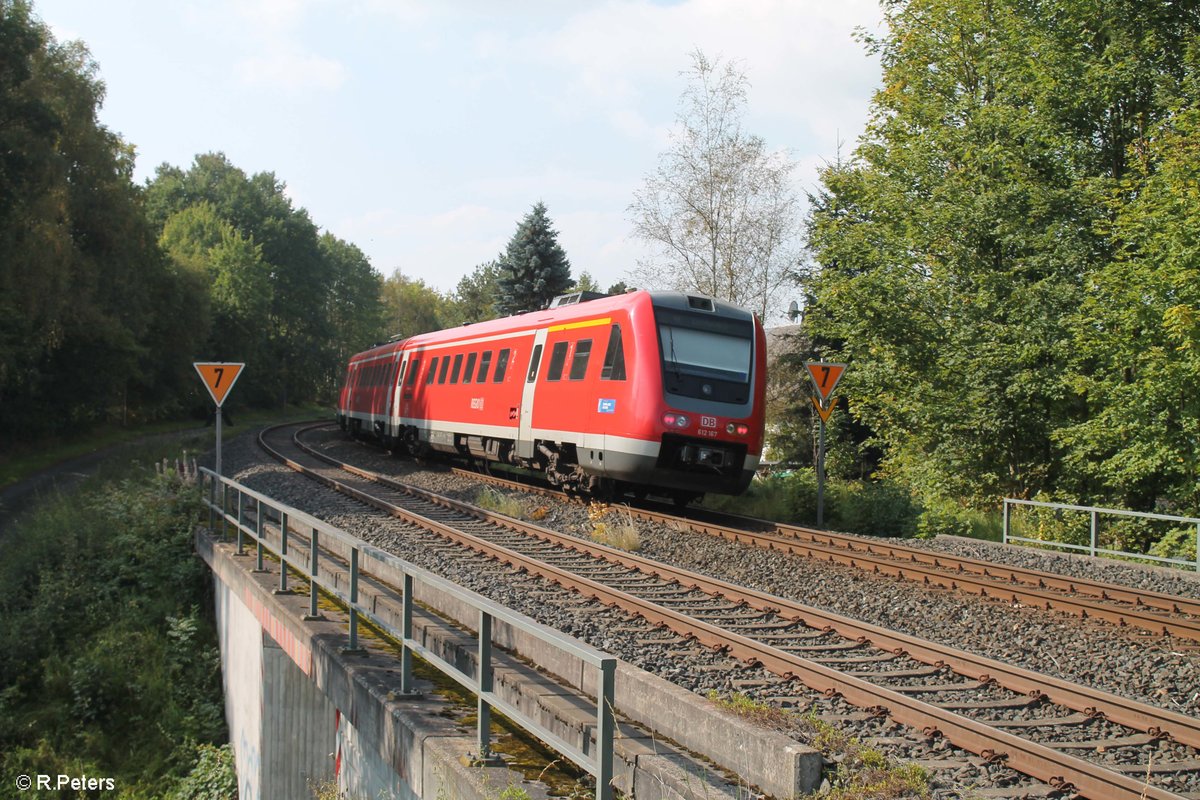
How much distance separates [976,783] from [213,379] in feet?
41.7

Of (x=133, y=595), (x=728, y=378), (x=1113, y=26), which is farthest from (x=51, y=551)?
(x=1113, y=26)

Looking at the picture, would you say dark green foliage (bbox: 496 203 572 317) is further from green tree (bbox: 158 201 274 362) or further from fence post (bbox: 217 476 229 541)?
fence post (bbox: 217 476 229 541)

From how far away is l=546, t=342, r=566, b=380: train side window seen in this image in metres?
15.7

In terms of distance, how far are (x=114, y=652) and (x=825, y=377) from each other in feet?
33.0

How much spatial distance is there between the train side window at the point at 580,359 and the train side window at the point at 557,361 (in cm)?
36

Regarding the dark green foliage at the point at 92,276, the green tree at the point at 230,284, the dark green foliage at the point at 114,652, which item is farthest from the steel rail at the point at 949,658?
the green tree at the point at 230,284

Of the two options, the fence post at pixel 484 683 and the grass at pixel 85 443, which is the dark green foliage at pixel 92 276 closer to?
the grass at pixel 85 443

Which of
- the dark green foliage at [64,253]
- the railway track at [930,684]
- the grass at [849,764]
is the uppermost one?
the dark green foliage at [64,253]

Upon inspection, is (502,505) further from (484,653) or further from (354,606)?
(484,653)

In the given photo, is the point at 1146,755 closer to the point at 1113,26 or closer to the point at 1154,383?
the point at 1154,383

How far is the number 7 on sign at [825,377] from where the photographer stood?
50.2ft

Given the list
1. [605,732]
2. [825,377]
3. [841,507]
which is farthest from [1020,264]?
[605,732]

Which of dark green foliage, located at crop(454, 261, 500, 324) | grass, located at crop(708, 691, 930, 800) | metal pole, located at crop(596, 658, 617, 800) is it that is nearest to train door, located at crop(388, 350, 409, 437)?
grass, located at crop(708, 691, 930, 800)

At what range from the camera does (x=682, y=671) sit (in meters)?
6.40
